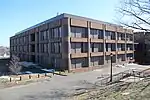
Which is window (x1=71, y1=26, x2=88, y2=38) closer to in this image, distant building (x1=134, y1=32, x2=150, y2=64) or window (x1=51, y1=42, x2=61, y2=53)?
window (x1=51, y1=42, x2=61, y2=53)

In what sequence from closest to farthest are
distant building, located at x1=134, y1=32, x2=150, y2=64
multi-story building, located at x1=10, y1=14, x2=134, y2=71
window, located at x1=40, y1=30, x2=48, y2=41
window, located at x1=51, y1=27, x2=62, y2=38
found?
multi-story building, located at x1=10, y1=14, x2=134, y2=71
window, located at x1=51, y1=27, x2=62, y2=38
window, located at x1=40, y1=30, x2=48, y2=41
distant building, located at x1=134, y1=32, x2=150, y2=64

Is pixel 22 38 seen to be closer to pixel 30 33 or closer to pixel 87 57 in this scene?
pixel 30 33

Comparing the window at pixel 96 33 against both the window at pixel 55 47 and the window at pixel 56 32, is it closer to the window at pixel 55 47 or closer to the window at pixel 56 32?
the window at pixel 56 32

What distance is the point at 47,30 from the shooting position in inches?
1948

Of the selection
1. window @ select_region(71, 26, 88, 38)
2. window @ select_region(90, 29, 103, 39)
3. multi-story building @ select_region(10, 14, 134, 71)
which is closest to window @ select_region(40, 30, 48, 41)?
multi-story building @ select_region(10, 14, 134, 71)

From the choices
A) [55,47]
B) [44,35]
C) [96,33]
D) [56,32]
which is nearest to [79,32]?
[56,32]

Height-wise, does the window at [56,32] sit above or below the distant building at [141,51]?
above

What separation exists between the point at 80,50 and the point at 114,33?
54.0 ft

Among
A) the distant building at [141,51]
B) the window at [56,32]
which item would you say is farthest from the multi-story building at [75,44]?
the distant building at [141,51]

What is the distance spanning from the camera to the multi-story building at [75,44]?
4228cm

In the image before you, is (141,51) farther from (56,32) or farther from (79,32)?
(56,32)

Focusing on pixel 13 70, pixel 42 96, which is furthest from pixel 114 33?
pixel 42 96

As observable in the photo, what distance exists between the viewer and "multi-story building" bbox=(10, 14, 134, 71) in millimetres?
42281

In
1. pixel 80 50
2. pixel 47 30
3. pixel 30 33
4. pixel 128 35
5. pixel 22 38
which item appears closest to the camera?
pixel 80 50
